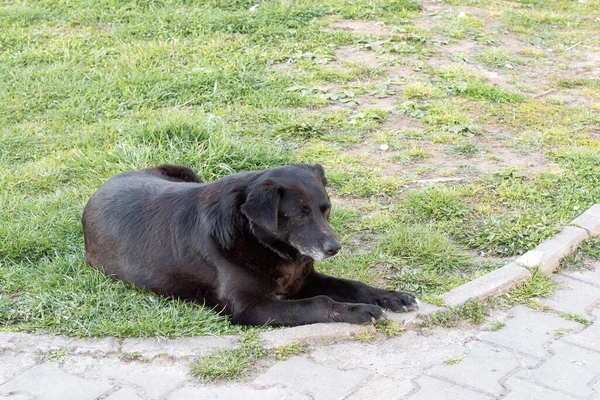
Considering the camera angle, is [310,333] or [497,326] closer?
[310,333]

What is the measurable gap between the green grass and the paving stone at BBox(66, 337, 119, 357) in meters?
0.06

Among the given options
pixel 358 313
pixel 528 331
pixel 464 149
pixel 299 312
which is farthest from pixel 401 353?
pixel 464 149

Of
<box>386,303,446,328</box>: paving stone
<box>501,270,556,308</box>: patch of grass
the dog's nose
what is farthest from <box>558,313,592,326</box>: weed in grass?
the dog's nose

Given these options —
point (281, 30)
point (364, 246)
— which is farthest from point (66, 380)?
point (281, 30)

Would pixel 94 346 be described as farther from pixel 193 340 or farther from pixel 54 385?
pixel 193 340

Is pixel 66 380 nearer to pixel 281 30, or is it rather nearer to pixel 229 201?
pixel 229 201

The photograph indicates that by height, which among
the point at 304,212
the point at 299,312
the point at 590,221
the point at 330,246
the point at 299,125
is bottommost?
the point at 299,312

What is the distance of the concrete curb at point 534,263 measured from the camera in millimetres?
4617

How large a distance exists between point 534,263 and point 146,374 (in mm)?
2219

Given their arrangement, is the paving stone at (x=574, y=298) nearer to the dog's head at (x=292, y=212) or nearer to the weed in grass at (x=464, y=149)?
the dog's head at (x=292, y=212)

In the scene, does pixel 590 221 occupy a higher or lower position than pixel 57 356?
higher

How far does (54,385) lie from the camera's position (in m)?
3.88

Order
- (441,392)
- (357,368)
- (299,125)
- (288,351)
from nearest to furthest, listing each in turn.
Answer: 1. (441,392)
2. (357,368)
3. (288,351)
4. (299,125)

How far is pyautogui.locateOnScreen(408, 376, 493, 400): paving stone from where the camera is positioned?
373cm
